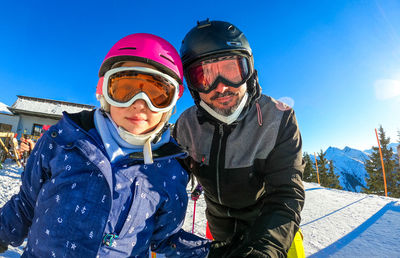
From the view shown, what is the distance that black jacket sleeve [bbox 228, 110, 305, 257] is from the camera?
1.25m

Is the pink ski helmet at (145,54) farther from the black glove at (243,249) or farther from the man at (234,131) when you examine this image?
the black glove at (243,249)

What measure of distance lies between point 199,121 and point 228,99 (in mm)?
392

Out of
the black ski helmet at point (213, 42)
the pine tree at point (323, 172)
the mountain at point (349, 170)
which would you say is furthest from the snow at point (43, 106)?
the mountain at point (349, 170)

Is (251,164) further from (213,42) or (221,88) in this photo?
(213,42)

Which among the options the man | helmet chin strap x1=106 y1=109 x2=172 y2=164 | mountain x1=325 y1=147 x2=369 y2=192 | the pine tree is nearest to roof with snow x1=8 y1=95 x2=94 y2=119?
the man

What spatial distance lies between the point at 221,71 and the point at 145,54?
81 centimetres

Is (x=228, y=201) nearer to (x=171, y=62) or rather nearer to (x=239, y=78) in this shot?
(x=239, y=78)

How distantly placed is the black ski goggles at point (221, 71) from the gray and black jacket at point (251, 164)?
11.8 inches

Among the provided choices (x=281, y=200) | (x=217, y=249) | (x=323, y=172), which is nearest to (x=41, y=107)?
(x=217, y=249)

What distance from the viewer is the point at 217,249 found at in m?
1.33

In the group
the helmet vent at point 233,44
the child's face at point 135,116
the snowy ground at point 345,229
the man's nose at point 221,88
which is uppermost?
the helmet vent at point 233,44

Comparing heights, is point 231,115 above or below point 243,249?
above

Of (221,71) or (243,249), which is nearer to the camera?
(243,249)

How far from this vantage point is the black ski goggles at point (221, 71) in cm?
194
